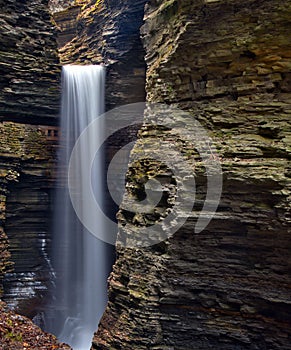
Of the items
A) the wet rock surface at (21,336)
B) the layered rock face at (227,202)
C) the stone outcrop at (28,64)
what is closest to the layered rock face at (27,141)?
the stone outcrop at (28,64)

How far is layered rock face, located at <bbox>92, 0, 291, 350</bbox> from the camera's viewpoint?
7.30 m

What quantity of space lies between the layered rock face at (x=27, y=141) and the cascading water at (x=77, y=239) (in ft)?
1.70

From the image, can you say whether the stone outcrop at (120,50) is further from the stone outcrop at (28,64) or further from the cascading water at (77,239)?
the stone outcrop at (28,64)

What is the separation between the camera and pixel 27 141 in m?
15.3

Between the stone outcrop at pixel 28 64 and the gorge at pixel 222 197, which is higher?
the stone outcrop at pixel 28 64

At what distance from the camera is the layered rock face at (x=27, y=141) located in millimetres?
14602

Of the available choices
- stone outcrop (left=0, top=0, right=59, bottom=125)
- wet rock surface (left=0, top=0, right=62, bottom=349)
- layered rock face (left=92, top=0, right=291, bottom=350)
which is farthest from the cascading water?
layered rock face (left=92, top=0, right=291, bottom=350)

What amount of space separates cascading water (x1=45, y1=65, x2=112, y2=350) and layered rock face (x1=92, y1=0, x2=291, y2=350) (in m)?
6.38

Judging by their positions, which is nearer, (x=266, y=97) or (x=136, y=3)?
(x=266, y=97)

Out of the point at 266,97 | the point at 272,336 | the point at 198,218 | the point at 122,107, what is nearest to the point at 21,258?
the point at 122,107

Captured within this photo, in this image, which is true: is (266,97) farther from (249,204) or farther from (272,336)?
(272,336)

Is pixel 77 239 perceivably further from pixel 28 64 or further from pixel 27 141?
pixel 28 64

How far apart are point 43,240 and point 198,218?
960 centimetres

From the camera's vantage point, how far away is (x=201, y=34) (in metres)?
8.24
